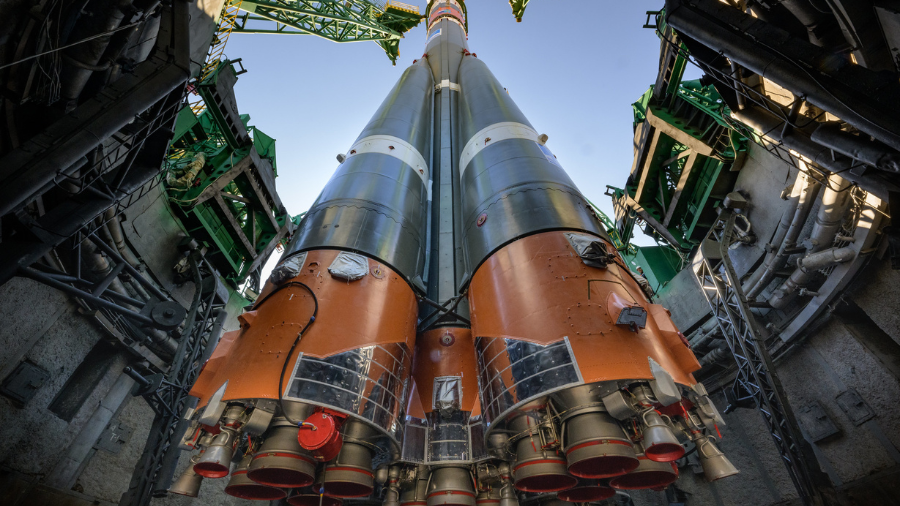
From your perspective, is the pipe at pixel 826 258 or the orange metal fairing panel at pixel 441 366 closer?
the orange metal fairing panel at pixel 441 366

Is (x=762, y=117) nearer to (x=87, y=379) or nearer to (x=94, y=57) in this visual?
(x=94, y=57)

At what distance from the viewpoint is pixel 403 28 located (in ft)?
94.1

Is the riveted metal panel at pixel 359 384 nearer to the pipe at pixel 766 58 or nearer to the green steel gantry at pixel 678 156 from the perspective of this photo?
the pipe at pixel 766 58

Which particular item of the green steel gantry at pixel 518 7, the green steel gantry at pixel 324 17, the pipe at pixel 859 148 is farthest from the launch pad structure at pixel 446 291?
the green steel gantry at pixel 518 7

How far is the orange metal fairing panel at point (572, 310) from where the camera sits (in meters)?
5.80

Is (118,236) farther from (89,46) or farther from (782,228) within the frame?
(782,228)

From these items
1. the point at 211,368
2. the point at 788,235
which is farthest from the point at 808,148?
the point at 211,368

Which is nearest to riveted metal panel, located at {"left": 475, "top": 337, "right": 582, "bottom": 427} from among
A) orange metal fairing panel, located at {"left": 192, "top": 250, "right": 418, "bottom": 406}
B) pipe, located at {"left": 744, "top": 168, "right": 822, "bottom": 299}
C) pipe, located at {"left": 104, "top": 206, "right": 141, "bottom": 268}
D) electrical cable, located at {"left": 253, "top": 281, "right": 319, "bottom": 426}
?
orange metal fairing panel, located at {"left": 192, "top": 250, "right": 418, "bottom": 406}

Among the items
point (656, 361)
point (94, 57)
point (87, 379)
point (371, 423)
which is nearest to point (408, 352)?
point (371, 423)

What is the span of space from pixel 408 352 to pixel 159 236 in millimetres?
7779

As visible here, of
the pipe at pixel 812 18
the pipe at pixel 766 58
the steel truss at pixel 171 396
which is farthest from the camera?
the steel truss at pixel 171 396

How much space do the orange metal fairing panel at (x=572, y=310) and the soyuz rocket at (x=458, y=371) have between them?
0.03 metres

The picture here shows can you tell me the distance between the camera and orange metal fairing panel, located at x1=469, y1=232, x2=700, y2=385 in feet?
19.0

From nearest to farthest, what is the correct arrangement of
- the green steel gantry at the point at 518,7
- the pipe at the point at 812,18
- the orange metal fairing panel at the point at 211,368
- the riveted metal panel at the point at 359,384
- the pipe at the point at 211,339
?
the riveted metal panel at the point at 359,384 < the pipe at the point at 812,18 < the orange metal fairing panel at the point at 211,368 < the pipe at the point at 211,339 < the green steel gantry at the point at 518,7
